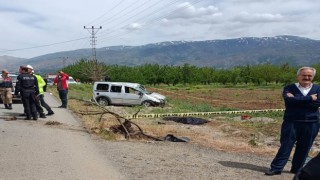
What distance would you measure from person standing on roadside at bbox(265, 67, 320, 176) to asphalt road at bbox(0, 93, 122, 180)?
2856 mm

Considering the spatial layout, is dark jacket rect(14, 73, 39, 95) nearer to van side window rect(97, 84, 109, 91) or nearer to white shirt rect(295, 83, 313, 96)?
white shirt rect(295, 83, 313, 96)

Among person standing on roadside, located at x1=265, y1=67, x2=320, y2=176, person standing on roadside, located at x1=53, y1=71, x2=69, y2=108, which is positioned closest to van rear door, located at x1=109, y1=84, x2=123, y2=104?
person standing on roadside, located at x1=53, y1=71, x2=69, y2=108

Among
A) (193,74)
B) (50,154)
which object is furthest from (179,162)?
(193,74)

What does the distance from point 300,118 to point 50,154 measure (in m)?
4.69

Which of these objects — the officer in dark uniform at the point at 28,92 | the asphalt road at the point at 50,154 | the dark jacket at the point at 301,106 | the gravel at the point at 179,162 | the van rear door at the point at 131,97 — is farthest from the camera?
the van rear door at the point at 131,97

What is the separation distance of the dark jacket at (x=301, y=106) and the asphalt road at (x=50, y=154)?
3062 mm

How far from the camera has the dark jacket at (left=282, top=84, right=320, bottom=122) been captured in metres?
6.85

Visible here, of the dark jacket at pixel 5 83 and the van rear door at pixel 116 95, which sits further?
the van rear door at pixel 116 95

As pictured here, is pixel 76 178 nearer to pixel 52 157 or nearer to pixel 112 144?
pixel 52 157

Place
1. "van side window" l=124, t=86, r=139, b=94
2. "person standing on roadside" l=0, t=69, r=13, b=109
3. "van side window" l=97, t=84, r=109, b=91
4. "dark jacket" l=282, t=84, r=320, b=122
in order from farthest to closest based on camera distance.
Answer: "van side window" l=97, t=84, r=109, b=91 < "van side window" l=124, t=86, r=139, b=94 < "person standing on roadside" l=0, t=69, r=13, b=109 < "dark jacket" l=282, t=84, r=320, b=122

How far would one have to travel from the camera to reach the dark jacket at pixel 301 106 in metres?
6.85

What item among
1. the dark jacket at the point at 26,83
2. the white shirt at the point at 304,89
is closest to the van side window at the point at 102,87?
the dark jacket at the point at 26,83

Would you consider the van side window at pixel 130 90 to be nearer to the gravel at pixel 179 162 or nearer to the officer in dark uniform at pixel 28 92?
the officer in dark uniform at pixel 28 92

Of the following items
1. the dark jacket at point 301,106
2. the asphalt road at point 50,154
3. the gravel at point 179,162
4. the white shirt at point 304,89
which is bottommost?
the gravel at point 179,162
